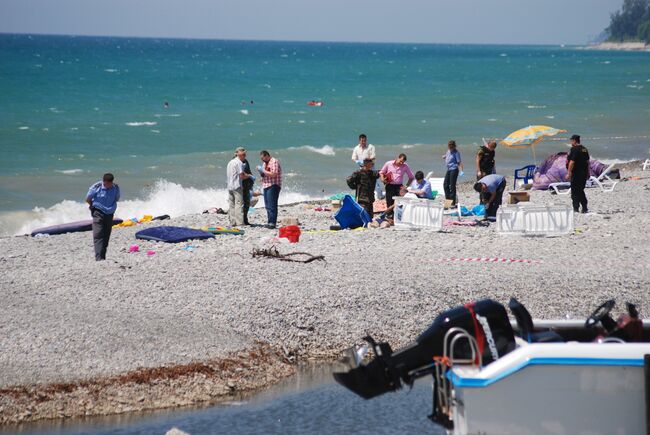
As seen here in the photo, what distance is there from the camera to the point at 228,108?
64.9 metres

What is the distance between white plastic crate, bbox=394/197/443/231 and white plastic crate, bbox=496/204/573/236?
1424mm

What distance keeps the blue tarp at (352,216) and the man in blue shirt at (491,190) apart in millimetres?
2092

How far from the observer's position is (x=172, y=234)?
686 inches

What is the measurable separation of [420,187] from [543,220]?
136 inches

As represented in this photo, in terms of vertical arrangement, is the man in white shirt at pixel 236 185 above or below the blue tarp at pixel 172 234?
above

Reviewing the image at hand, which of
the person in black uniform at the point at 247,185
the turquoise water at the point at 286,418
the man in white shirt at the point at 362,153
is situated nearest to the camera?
the turquoise water at the point at 286,418

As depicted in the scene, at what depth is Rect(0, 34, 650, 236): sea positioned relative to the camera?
30909 mm

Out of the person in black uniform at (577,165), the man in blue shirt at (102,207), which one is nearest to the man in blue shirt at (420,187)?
the person in black uniform at (577,165)

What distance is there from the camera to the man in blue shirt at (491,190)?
58.6ft

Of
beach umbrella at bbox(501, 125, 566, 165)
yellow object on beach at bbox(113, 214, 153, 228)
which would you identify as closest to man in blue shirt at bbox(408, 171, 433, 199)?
beach umbrella at bbox(501, 125, 566, 165)

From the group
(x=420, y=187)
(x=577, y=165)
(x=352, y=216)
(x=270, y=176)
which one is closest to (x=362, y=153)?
(x=420, y=187)

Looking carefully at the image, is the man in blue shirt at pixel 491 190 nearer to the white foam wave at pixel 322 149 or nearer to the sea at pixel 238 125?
the sea at pixel 238 125

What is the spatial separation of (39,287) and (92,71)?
302ft

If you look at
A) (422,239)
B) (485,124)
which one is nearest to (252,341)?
(422,239)
